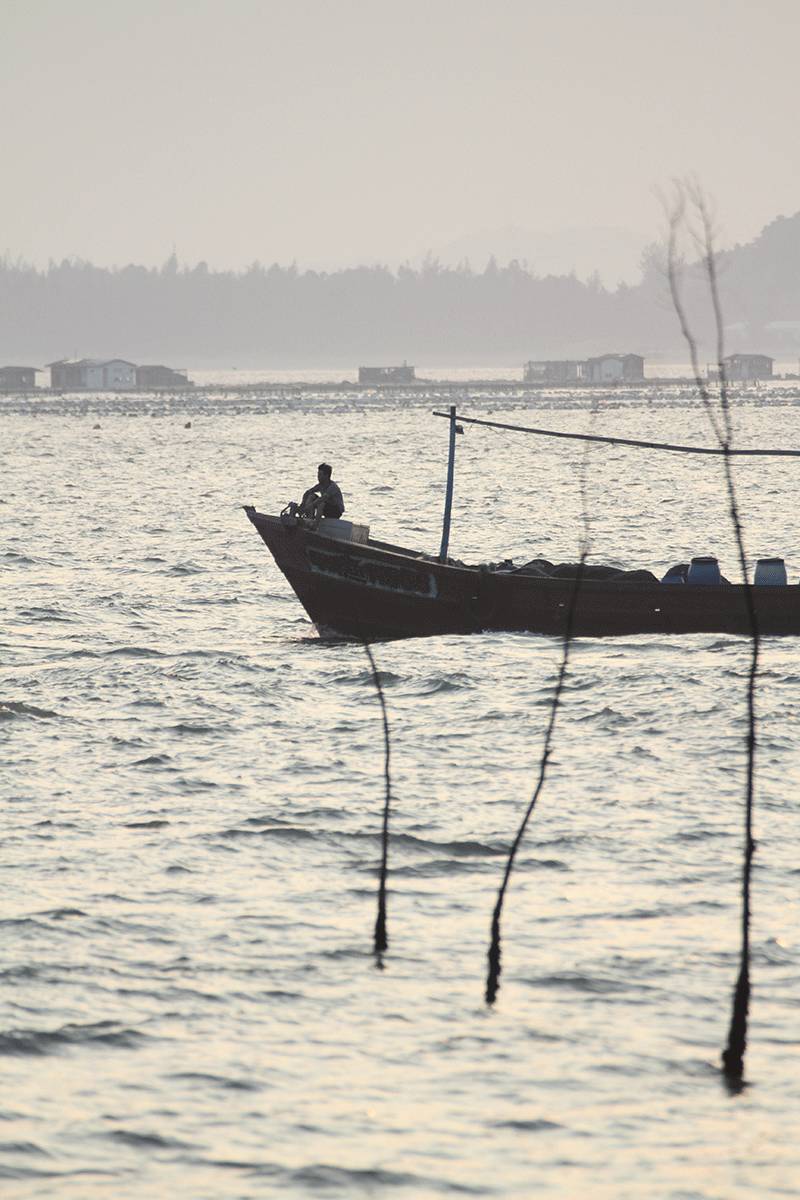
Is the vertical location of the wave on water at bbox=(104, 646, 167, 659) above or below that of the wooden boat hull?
below

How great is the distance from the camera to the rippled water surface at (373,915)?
32.3ft

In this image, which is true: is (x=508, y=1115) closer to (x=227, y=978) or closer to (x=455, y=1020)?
(x=455, y=1020)

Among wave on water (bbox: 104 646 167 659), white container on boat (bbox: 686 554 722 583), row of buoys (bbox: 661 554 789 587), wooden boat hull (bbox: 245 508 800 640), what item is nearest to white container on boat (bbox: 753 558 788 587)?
row of buoys (bbox: 661 554 789 587)

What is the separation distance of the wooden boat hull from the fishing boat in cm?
2

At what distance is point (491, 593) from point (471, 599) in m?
0.33

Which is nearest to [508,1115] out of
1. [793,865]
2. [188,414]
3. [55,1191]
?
[55,1191]

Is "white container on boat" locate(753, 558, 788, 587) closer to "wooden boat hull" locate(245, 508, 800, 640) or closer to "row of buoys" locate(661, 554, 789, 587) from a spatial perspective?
"row of buoys" locate(661, 554, 789, 587)

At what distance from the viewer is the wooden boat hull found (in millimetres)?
25688

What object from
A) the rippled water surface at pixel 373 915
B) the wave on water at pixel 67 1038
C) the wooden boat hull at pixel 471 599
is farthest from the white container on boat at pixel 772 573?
the wave on water at pixel 67 1038

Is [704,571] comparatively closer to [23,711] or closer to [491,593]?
[491,593]

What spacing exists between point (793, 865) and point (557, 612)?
38.5 ft

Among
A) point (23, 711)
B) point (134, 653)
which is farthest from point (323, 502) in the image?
point (23, 711)

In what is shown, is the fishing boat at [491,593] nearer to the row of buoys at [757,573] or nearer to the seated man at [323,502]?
the row of buoys at [757,573]

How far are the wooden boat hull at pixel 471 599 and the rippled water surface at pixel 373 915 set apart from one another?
0.45m
